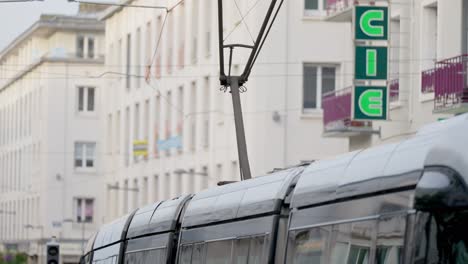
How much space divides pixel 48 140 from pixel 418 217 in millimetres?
87776

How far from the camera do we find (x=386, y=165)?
11664mm

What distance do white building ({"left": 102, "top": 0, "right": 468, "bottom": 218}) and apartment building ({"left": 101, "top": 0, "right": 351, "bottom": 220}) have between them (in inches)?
1.7

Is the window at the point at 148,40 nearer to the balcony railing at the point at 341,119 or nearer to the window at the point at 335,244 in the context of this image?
the balcony railing at the point at 341,119

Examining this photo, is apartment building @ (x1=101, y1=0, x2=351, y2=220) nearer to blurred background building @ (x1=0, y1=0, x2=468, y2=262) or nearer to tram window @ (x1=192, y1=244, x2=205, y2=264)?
blurred background building @ (x1=0, y1=0, x2=468, y2=262)

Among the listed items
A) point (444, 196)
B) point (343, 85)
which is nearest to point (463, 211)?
point (444, 196)

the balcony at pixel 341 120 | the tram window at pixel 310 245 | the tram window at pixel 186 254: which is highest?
the balcony at pixel 341 120

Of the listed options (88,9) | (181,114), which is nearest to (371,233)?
(181,114)

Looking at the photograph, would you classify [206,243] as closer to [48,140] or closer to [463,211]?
[463,211]

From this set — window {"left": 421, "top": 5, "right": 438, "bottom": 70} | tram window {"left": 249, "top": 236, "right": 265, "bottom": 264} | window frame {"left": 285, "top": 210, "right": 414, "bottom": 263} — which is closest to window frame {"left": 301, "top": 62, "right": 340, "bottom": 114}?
window {"left": 421, "top": 5, "right": 438, "bottom": 70}

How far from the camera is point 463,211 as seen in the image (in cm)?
984

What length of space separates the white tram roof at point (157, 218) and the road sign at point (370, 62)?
11.4 meters

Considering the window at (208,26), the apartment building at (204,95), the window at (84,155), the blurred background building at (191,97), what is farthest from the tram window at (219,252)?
the window at (84,155)

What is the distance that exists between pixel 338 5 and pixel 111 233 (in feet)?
46.5

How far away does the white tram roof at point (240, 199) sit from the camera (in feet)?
50.6
